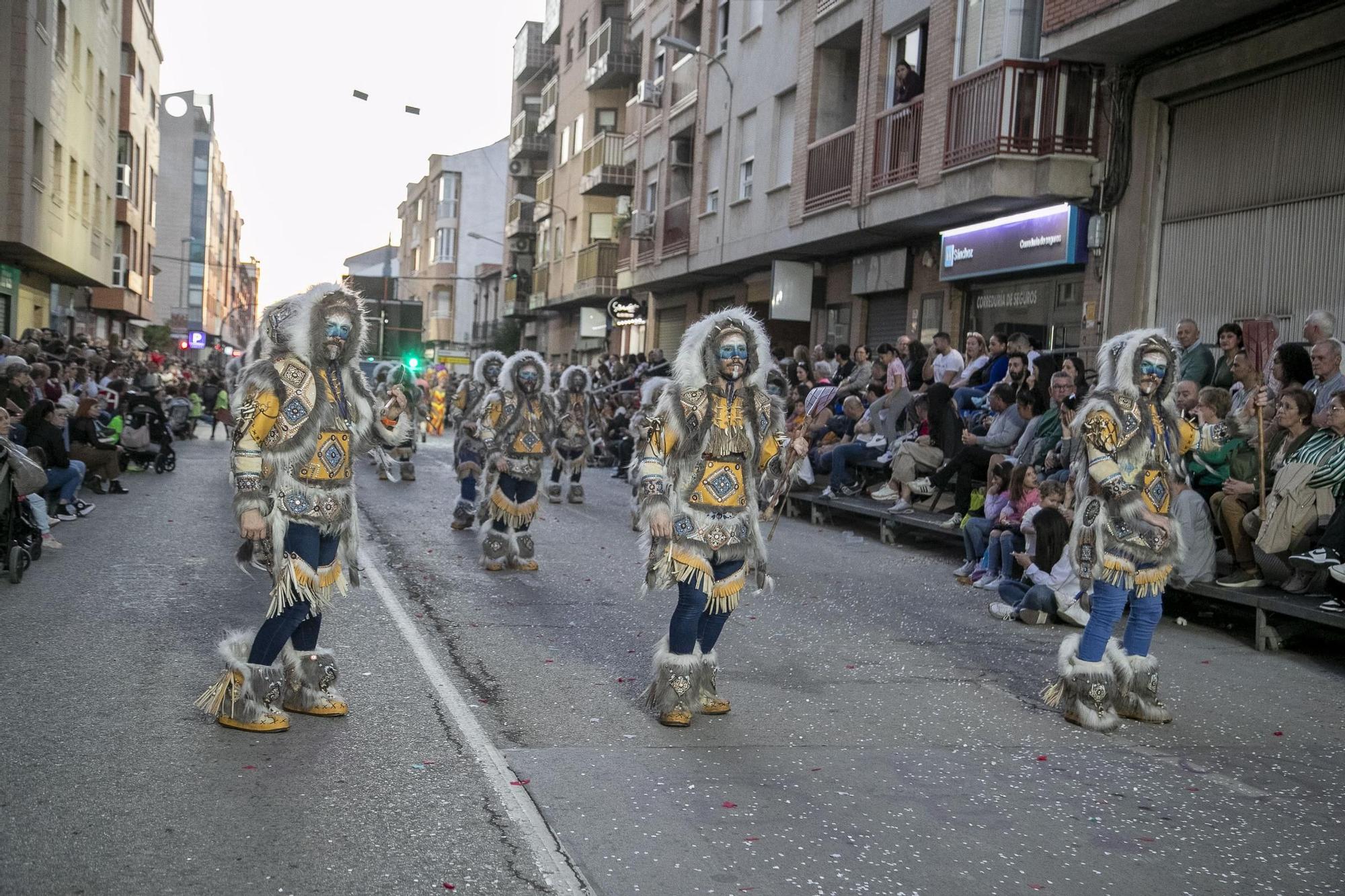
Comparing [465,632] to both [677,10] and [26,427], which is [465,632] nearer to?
[26,427]

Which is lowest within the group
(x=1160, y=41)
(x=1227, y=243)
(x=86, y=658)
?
(x=86, y=658)

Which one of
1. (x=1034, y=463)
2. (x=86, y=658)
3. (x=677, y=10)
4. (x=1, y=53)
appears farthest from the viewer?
(x=677, y=10)

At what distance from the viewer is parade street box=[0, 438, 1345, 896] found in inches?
185

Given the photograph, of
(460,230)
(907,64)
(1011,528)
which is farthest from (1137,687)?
(460,230)

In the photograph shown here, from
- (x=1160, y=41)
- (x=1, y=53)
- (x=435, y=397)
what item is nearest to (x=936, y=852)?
(x=1160, y=41)

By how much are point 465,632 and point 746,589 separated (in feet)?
10.1

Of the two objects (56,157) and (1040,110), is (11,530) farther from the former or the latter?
(56,157)

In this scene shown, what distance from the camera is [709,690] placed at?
6.97 meters

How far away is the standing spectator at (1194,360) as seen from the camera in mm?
13164

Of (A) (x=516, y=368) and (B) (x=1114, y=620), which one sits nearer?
(B) (x=1114, y=620)

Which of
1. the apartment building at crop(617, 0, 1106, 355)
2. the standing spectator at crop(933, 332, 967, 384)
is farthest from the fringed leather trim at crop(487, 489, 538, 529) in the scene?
the apartment building at crop(617, 0, 1106, 355)

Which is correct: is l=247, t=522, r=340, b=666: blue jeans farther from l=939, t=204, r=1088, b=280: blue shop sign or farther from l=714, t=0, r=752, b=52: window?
l=714, t=0, r=752, b=52: window

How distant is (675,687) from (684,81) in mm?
29183

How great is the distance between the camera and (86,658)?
7.77 metres
